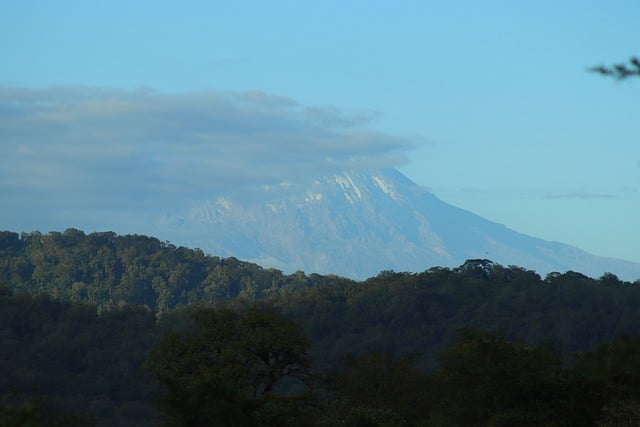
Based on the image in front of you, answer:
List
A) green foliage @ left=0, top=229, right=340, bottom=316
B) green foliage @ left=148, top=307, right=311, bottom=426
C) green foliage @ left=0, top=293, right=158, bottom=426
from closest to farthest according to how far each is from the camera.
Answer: green foliage @ left=148, top=307, right=311, bottom=426
green foliage @ left=0, top=293, right=158, bottom=426
green foliage @ left=0, top=229, right=340, bottom=316

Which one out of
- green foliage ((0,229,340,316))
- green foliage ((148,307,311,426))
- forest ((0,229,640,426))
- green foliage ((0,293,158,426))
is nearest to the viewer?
forest ((0,229,640,426))

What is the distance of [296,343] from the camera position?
3875 centimetres

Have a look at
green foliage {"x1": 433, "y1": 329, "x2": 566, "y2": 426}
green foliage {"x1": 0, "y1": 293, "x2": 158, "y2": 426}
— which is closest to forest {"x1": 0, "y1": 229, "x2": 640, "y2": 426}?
green foliage {"x1": 433, "y1": 329, "x2": 566, "y2": 426}

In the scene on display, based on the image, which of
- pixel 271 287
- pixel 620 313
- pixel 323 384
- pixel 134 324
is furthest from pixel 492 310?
pixel 323 384

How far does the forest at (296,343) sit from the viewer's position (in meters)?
31.0

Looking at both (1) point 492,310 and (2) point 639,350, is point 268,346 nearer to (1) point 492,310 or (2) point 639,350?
(2) point 639,350

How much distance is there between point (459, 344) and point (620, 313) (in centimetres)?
6006

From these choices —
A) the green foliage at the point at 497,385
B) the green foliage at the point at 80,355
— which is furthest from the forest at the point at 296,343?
the green foliage at the point at 80,355

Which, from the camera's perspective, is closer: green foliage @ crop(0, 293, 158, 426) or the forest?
the forest

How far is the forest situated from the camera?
30953 mm

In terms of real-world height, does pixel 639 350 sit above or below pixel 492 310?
below

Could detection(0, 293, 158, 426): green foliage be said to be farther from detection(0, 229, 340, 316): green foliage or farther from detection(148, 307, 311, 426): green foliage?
detection(0, 229, 340, 316): green foliage

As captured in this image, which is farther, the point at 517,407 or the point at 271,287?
the point at 271,287

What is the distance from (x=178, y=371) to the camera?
3862 centimetres
